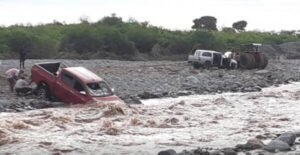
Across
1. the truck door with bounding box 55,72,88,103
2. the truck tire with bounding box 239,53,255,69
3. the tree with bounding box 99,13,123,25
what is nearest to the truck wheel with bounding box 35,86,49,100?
the truck door with bounding box 55,72,88,103

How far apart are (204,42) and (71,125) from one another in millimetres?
51851

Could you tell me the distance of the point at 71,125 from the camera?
22078 mm

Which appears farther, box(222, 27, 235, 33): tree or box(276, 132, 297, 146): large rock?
box(222, 27, 235, 33): tree

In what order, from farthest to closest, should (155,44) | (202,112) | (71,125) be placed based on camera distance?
(155,44), (202,112), (71,125)

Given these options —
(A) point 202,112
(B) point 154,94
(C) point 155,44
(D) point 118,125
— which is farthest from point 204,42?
(D) point 118,125

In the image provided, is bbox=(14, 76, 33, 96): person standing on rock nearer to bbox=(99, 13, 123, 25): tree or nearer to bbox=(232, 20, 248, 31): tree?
bbox=(99, 13, 123, 25): tree

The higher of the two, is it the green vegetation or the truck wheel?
the green vegetation

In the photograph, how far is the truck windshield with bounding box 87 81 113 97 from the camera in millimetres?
25250

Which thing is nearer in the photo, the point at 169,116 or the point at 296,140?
the point at 296,140

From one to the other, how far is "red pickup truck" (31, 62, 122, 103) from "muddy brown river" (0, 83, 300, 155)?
61 cm

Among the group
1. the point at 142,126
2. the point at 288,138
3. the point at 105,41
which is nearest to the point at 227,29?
the point at 105,41

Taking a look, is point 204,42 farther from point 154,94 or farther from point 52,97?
point 52,97

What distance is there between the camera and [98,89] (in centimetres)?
2558

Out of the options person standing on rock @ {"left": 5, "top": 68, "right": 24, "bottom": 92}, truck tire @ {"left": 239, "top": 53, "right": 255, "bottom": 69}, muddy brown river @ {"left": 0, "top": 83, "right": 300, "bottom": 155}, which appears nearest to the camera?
muddy brown river @ {"left": 0, "top": 83, "right": 300, "bottom": 155}
